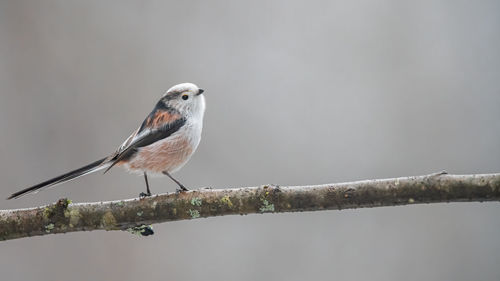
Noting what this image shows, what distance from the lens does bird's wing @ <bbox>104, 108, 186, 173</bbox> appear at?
2275 millimetres

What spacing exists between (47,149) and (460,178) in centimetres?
368

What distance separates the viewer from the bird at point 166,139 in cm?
227

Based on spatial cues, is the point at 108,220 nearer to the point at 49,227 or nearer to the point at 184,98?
the point at 49,227

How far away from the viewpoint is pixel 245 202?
1791mm

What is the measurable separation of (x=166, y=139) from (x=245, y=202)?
66 centimetres

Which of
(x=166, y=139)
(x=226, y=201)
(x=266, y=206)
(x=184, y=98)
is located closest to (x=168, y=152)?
(x=166, y=139)

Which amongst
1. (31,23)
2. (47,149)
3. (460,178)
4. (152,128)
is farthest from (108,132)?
(460,178)

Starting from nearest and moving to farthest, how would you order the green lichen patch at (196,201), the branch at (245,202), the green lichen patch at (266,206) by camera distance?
the branch at (245,202) → the green lichen patch at (266,206) → the green lichen patch at (196,201)

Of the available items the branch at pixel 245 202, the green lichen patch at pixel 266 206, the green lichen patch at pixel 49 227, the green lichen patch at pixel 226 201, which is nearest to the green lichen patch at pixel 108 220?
the branch at pixel 245 202

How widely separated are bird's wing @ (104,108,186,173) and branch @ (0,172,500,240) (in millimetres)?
378

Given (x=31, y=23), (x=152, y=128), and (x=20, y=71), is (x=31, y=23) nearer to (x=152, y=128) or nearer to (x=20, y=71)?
(x=20, y=71)

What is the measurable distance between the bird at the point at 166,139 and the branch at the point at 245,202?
12.8 inches

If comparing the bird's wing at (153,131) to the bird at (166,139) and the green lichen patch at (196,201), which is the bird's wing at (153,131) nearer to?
the bird at (166,139)

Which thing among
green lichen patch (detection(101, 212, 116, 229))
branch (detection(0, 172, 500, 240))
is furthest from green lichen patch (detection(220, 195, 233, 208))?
green lichen patch (detection(101, 212, 116, 229))
